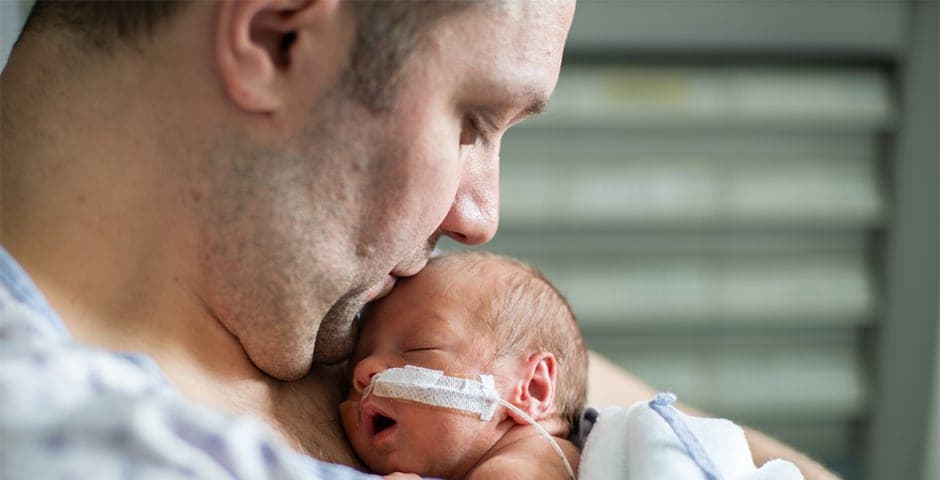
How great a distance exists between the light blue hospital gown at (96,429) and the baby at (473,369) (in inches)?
15.9

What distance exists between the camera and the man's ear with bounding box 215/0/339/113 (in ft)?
3.38

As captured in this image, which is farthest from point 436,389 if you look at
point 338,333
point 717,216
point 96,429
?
point 717,216

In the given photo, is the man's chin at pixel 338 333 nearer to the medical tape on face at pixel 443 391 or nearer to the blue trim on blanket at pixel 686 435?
the medical tape on face at pixel 443 391

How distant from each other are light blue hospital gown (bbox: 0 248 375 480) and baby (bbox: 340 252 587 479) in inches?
15.9

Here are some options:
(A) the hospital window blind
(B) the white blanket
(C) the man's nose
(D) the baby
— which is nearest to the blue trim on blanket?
(B) the white blanket

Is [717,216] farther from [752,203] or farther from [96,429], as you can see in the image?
[96,429]

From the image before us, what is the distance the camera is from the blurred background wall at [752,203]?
2.76 metres

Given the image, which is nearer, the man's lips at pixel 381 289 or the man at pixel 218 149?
the man at pixel 218 149

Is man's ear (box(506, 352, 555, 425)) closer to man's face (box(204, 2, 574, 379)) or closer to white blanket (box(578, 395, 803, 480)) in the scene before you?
white blanket (box(578, 395, 803, 480))

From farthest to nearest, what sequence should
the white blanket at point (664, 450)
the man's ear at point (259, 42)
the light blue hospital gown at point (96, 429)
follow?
the white blanket at point (664, 450), the man's ear at point (259, 42), the light blue hospital gown at point (96, 429)


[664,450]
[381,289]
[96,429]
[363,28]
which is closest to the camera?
[96,429]

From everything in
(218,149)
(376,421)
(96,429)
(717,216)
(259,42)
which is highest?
(259,42)

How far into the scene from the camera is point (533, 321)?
1402 mm

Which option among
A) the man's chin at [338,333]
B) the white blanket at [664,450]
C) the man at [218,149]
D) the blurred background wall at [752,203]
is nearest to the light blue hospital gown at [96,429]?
the man at [218,149]
